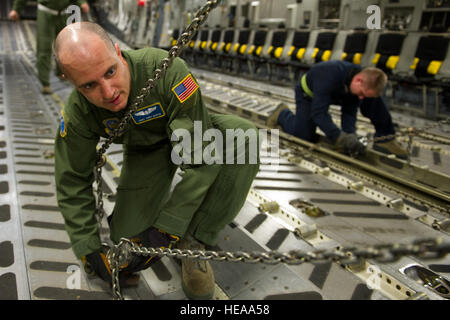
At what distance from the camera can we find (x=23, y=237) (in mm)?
1920

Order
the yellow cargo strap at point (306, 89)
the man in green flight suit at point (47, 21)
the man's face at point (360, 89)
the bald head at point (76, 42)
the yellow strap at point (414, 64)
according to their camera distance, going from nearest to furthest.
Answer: the bald head at point (76, 42) < the man's face at point (360, 89) < the yellow cargo strap at point (306, 89) < the man in green flight suit at point (47, 21) < the yellow strap at point (414, 64)

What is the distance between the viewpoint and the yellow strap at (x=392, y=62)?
5135 millimetres

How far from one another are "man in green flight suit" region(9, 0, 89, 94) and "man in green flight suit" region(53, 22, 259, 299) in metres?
3.77

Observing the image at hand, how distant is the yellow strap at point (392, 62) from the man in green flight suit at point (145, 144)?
4345mm

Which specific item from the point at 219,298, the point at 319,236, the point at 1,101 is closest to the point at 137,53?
the point at 219,298

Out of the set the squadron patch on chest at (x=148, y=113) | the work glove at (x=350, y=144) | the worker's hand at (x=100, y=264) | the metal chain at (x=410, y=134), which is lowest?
the worker's hand at (x=100, y=264)

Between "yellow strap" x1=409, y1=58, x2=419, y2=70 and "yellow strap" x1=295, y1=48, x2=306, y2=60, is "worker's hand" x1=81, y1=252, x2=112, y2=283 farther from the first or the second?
"yellow strap" x1=295, y1=48, x2=306, y2=60

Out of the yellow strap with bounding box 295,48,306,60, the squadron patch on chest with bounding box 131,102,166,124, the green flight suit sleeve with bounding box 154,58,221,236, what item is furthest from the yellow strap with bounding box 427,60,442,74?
the squadron patch on chest with bounding box 131,102,166,124

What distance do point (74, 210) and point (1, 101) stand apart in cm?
460

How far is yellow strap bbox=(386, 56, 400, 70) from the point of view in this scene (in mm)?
5135

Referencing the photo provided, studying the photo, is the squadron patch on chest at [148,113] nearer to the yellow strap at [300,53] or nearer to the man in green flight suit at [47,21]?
the man in green flight suit at [47,21]

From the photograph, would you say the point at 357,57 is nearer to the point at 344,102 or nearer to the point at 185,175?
the point at 344,102

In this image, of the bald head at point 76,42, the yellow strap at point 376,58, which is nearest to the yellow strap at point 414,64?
the yellow strap at point 376,58

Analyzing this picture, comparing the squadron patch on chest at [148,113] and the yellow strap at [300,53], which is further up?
the yellow strap at [300,53]
